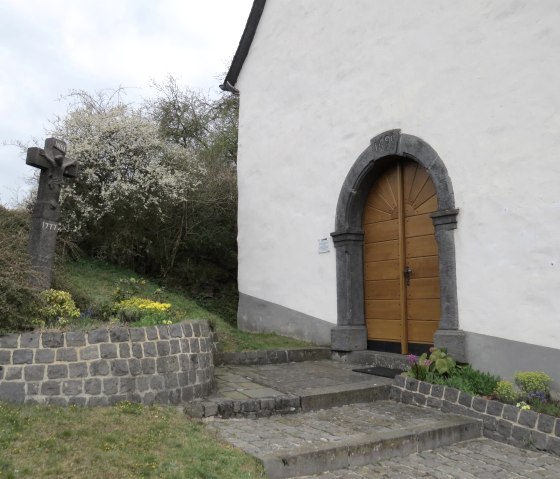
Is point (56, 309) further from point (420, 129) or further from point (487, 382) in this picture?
point (420, 129)

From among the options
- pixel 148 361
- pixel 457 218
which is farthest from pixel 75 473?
pixel 457 218

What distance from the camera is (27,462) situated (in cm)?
345


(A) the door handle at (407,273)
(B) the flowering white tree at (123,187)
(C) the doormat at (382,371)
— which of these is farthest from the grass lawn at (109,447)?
(B) the flowering white tree at (123,187)

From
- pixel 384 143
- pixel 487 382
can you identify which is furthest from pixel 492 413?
pixel 384 143

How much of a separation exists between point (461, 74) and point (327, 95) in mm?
2589

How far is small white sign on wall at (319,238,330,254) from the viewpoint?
821 cm

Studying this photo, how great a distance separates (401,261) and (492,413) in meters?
2.72

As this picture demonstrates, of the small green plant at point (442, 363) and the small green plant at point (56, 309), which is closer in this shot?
the small green plant at point (56, 309)

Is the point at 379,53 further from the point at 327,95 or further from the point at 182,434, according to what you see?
the point at 182,434

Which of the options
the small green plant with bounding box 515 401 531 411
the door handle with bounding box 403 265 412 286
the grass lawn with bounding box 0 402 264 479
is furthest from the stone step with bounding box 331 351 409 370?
the grass lawn with bounding box 0 402 264 479

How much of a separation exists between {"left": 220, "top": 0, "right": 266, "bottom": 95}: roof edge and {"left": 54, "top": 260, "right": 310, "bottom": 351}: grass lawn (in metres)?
4.45

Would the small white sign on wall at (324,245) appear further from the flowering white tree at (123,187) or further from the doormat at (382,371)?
the flowering white tree at (123,187)

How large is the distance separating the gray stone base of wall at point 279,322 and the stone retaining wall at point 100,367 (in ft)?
10.8

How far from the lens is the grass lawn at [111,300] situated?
6914 mm
